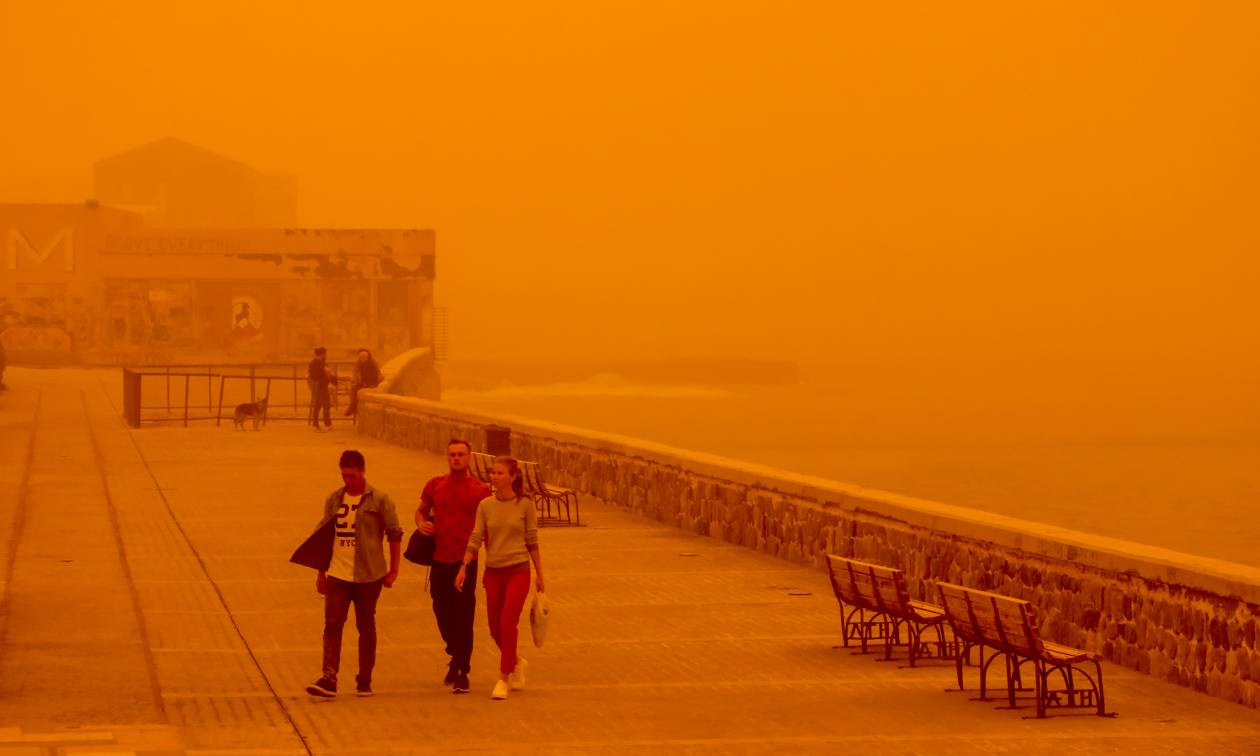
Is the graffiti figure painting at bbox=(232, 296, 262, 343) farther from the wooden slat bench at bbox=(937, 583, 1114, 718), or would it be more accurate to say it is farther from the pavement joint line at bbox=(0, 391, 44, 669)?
the wooden slat bench at bbox=(937, 583, 1114, 718)

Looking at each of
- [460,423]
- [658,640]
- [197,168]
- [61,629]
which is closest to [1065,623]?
[658,640]

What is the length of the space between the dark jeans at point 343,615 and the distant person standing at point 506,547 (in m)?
0.61

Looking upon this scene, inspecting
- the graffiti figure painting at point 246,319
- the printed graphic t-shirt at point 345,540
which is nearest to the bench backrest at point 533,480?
the printed graphic t-shirt at point 345,540

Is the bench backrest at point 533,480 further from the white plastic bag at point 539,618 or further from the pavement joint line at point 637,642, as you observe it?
the white plastic bag at point 539,618

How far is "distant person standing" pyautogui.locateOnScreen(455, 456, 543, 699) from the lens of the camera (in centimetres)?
1237

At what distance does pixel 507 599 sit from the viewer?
12.5 meters

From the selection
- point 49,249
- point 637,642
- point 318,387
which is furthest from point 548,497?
point 49,249

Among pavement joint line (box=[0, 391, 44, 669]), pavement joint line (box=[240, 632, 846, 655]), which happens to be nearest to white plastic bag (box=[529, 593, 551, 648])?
pavement joint line (box=[240, 632, 846, 655])

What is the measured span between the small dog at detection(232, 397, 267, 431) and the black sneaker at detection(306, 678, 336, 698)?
29.7 meters

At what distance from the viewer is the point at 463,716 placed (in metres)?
12.2

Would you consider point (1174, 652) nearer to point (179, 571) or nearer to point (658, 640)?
point (658, 640)

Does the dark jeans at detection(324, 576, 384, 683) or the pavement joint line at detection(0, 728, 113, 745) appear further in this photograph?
the dark jeans at detection(324, 576, 384, 683)

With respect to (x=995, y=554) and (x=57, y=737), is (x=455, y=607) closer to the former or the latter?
(x=57, y=737)

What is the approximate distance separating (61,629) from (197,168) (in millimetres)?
124838
